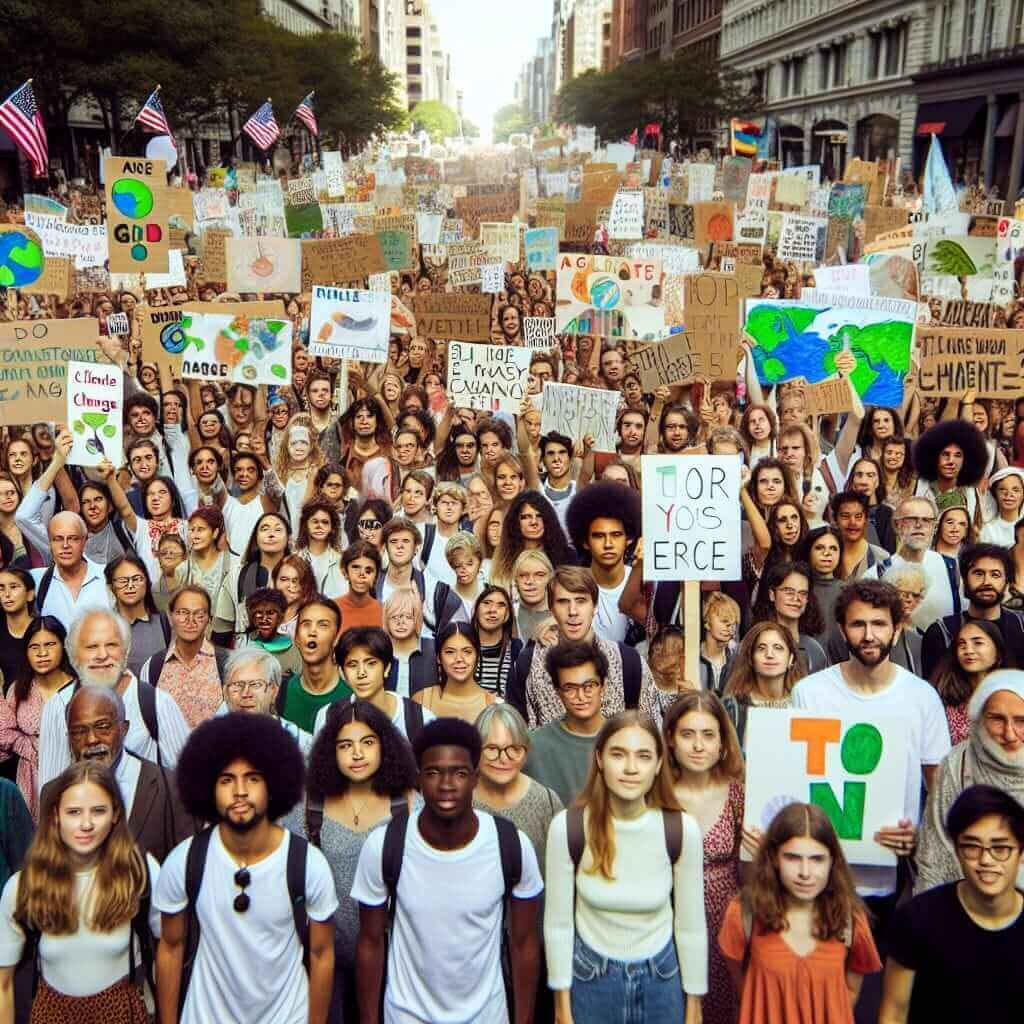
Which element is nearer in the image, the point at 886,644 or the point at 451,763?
the point at 451,763

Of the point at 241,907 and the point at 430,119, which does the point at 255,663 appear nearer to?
the point at 241,907

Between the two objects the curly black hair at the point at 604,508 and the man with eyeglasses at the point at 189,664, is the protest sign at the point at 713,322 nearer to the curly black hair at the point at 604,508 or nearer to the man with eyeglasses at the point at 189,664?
the curly black hair at the point at 604,508

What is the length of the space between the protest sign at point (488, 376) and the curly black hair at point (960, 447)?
2.91m

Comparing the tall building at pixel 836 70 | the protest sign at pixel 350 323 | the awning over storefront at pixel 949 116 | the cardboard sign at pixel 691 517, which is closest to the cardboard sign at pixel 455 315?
the protest sign at pixel 350 323

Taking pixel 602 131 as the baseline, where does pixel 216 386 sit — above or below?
below

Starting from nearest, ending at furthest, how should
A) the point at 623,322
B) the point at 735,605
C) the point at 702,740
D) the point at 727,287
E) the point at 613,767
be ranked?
the point at 613,767 < the point at 702,740 < the point at 735,605 < the point at 727,287 < the point at 623,322

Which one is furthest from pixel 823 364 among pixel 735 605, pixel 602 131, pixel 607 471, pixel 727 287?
pixel 602 131

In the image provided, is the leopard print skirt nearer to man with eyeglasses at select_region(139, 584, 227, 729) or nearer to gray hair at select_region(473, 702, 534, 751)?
gray hair at select_region(473, 702, 534, 751)

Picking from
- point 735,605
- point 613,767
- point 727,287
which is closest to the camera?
point 613,767

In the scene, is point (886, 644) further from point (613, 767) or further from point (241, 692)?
point (241, 692)

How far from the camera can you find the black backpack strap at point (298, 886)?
3346mm

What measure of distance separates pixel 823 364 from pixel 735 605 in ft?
13.3

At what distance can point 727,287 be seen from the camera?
28.1 ft

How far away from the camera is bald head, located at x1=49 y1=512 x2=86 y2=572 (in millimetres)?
5590
